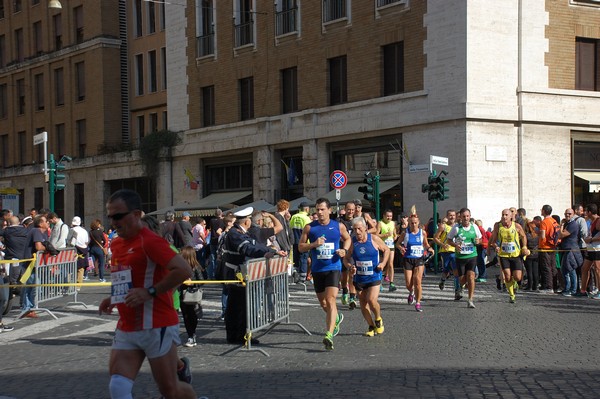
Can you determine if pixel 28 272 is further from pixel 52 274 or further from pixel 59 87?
pixel 59 87

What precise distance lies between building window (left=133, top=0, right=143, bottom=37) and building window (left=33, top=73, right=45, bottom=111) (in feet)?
27.2

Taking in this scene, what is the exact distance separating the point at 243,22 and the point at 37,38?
19111 millimetres

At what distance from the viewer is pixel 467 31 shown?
27.4 meters

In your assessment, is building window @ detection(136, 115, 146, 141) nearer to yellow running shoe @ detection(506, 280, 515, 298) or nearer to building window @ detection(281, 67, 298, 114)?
building window @ detection(281, 67, 298, 114)

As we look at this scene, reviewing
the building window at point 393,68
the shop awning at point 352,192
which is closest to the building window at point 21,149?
the shop awning at point 352,192

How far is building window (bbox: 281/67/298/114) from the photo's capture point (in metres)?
34.0

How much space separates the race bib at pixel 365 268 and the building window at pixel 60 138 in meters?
38.2

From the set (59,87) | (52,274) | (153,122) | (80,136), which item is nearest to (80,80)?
(59,87)

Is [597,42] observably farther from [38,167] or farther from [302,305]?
[38,167]

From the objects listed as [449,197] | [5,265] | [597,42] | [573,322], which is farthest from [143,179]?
[573,322]

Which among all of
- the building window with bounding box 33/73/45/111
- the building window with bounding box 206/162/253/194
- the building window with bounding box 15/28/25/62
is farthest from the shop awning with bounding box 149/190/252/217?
the building window with bounding box 15/28/25/62

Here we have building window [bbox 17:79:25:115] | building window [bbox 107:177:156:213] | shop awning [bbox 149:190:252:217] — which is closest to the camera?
shop awning [bbox 149:190:252:217]

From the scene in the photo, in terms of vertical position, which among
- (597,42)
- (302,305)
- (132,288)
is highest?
(597,42)

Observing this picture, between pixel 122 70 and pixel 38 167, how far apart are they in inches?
337
